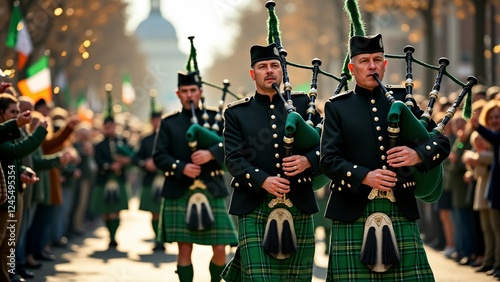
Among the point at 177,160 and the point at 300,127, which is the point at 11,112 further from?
the point at 300,127

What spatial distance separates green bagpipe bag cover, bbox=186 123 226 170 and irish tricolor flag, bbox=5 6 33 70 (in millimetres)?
6447

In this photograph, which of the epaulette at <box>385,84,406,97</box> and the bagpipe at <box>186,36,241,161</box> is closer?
the epaulette at <box>385,84,406,97</box>

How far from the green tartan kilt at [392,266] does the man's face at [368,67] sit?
672mm

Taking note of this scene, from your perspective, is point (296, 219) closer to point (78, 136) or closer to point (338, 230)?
point (338, 230)

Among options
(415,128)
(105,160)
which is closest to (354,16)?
(415,128)

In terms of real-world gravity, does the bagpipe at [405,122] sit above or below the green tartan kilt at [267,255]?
above

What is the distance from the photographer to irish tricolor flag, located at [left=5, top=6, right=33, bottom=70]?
51.7 feet

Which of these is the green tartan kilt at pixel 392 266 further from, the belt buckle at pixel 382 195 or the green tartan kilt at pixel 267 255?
the green tartan kilt at pixel 267 255

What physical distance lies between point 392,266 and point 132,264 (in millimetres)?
7454

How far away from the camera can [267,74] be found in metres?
7.91

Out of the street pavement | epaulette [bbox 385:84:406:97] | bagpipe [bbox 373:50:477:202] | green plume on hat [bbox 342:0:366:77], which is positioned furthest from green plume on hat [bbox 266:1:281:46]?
the street pavement

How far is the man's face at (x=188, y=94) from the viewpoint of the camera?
10.3 meters

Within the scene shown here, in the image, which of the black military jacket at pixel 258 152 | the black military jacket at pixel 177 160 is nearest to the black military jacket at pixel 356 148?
the black military jacket at pixel 258 152

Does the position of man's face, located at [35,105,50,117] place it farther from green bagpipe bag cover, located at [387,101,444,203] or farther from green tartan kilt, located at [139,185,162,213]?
green bagpipe bag cover, located at [387,101,444,203]
